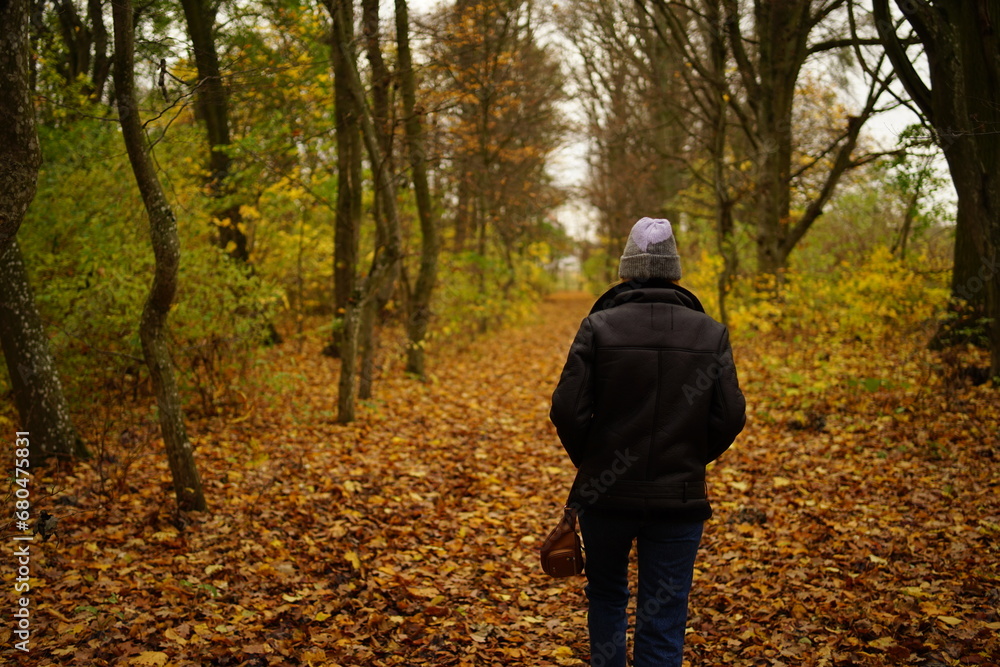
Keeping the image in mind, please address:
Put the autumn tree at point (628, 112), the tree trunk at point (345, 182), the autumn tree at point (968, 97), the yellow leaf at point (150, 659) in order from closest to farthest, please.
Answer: the yellow leaf at point (150, 659), the autumn tree at point (968, 97), the tree trunk at point (345, 182), the autumn tree at point (628, 112)

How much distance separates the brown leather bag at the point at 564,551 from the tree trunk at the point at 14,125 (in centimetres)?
321

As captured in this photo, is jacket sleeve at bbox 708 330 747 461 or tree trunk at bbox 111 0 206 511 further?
tree trunk at bbox 111 0 206 511

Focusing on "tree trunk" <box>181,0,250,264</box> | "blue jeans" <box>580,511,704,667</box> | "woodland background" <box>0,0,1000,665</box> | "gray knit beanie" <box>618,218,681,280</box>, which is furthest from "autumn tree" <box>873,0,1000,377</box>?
"tree trunk" <box>181,0,250,264</box>

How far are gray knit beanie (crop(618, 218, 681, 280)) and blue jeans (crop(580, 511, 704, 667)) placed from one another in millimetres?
1064

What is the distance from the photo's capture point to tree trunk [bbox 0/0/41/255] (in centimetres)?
359

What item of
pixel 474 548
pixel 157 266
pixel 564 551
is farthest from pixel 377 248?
pixel 564 551

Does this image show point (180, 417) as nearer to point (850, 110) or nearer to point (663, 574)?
point (663, 574)

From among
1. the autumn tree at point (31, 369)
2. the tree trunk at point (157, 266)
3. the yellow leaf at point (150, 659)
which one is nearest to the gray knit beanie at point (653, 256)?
the yellow leaf at point (150, 659)

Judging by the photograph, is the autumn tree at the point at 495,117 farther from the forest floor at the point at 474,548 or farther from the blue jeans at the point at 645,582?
the blue jeans at the point at 645,582

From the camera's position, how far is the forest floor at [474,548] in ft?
12.9

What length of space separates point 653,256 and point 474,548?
11.3ft

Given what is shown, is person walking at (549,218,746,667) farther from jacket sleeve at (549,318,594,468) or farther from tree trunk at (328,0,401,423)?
tree trunk at (328,0,401,423)

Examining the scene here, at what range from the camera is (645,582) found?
9.59 feet

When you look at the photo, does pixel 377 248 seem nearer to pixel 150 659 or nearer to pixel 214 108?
pixel 214 108
